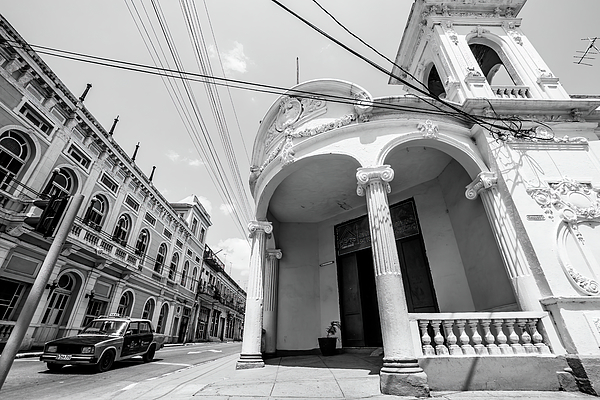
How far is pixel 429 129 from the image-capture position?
6840 mm

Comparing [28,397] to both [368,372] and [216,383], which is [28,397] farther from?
[368,372]

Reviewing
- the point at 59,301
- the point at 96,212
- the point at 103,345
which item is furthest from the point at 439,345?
the point at 96,212

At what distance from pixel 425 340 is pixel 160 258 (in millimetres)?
23612

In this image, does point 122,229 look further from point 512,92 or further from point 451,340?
point 512,92

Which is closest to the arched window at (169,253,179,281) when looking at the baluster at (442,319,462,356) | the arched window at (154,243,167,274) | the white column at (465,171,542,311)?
the arched window at (154,243,167,274)

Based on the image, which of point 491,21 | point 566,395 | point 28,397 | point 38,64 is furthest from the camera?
point 38,64

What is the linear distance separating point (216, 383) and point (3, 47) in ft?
50.6

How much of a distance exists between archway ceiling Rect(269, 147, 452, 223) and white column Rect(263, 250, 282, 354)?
5.61 feet

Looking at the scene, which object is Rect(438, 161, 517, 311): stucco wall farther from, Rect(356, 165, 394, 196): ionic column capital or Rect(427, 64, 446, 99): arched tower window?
Rect(427, 64, 446, 99): arched tower window

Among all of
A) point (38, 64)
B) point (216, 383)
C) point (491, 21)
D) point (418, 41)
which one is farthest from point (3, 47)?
point (491, 21)

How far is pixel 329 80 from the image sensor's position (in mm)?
8016

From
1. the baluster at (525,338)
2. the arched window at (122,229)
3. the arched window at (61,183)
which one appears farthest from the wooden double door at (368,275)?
the arched window at (122,229)

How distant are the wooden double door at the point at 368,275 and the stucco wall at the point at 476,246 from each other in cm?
117

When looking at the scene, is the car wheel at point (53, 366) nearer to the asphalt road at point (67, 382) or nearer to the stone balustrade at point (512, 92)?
Result: the asphalt road at point (67, 382)
